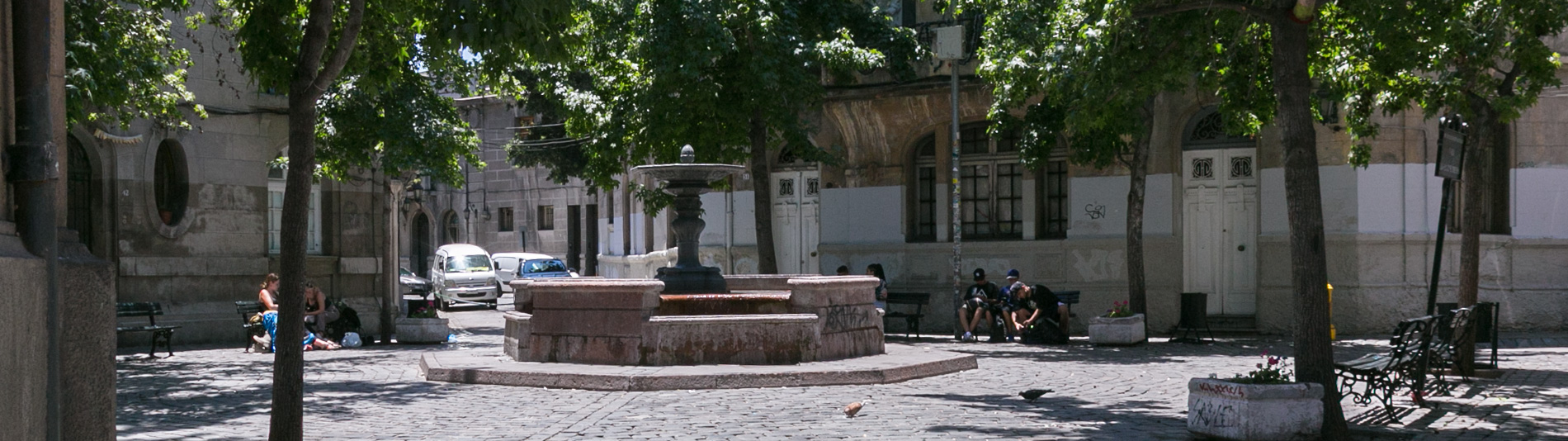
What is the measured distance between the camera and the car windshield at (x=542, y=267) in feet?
132

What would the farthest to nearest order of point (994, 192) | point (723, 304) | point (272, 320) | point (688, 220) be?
point (994, 192)
point (272, 320)
point (688, 220)
point (723, 304)

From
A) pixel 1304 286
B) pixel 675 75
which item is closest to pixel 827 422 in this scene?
pixel 1304 286

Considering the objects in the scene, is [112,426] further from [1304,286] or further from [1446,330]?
[1446,330]

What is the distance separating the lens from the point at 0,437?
17.4ft

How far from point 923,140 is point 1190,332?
6169mm

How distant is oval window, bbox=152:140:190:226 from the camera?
69.9ft

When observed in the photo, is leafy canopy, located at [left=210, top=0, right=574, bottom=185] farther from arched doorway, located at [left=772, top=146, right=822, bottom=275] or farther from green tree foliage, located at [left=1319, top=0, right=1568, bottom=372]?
arched doorway, located at [left=772, top=146, right=822, bottom=275]

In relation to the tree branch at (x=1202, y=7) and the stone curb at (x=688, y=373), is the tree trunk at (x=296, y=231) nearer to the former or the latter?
the stone curb at (x=688, y=373)

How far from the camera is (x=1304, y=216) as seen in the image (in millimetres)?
8742

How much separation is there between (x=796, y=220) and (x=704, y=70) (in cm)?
618

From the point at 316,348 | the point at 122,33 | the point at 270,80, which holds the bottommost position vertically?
the point at 316,348

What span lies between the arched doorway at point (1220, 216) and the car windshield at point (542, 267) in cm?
2198

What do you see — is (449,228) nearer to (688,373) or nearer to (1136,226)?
(1136,226)

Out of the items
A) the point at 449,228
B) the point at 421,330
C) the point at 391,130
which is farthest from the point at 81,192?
the point at 449,228
